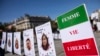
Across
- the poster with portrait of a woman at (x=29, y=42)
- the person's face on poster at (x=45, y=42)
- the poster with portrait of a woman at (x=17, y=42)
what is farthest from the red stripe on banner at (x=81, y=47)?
the poster with portrait of a woman at (x=17, y=42)

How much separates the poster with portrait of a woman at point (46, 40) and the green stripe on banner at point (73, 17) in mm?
2022

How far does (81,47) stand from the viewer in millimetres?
3607

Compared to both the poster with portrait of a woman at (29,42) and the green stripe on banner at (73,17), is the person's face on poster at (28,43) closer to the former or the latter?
the poster with portrait of a woman at (29,42)

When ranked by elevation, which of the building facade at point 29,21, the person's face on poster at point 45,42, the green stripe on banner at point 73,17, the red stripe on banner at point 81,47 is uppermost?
the building facade at point 29,21

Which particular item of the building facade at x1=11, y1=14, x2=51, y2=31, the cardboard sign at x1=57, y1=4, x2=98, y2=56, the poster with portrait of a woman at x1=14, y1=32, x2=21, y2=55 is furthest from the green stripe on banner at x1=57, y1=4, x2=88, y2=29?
the building facade at x1=11, y1=14, x2=51, y2=31

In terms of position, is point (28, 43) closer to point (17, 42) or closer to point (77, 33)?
point (17, 42)

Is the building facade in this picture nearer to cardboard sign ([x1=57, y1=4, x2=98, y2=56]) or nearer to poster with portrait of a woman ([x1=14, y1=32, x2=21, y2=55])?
poster with portrait of a woman ([x1=14, y1=32, x2=21, y2=55])

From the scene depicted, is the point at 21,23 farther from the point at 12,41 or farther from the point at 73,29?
the point at 73,29

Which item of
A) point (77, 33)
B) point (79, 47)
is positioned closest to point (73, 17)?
point (77, 33)

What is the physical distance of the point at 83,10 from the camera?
3.51 meters

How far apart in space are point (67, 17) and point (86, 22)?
0.54 m

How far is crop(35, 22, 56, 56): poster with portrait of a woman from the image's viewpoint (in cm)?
627

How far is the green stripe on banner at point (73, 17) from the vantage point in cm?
351

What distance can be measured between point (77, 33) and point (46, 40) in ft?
9.88
